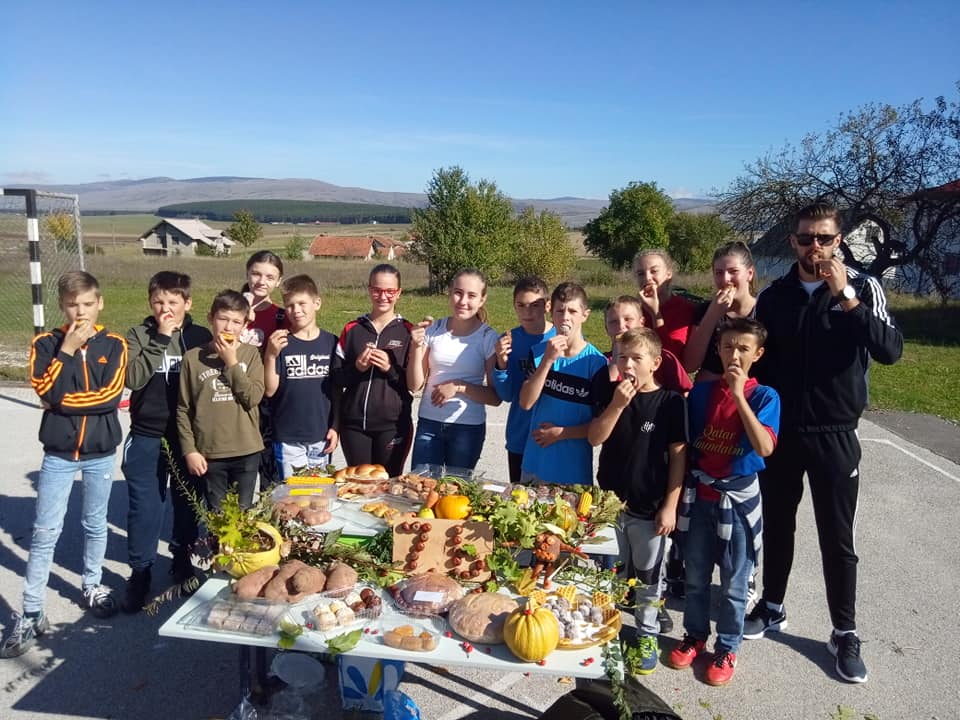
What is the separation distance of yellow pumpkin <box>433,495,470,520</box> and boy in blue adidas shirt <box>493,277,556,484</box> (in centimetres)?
106

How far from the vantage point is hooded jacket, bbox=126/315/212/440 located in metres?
4.15

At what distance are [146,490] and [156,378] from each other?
69 centimetres

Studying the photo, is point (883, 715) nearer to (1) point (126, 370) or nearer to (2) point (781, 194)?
(1) point (126, 370)

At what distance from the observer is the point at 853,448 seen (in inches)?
147

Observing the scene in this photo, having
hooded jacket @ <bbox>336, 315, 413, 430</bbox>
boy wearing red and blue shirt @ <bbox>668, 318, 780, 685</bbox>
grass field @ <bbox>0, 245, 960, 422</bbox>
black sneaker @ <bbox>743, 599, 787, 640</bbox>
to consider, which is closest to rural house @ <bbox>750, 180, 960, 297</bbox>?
grass field @ <bbox>0, 245, 960, 422</bbox>

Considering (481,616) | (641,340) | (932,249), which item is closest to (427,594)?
(481,616)

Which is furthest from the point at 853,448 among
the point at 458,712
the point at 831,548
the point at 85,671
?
the point at 85,671

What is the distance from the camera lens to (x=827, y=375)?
12.1 ft

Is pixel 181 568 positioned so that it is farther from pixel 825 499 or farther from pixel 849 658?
pixel 849 658

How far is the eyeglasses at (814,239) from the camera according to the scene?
12.0ft

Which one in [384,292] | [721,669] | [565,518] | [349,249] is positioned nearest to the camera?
[565,518]

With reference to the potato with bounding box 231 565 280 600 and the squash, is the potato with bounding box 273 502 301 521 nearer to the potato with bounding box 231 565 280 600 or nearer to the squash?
the potato with bounding box 231 565 280 600

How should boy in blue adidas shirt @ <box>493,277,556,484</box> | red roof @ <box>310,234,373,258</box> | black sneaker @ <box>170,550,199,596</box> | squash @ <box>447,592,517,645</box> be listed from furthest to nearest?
red roof @ <box>310,234,373,258</box> → black sneaker @ <box>170,550,199,596</box> → boy in blue adidas shirt @ <box>493,277,556,484</box> → squash @ <box>447,592,517,645</box>

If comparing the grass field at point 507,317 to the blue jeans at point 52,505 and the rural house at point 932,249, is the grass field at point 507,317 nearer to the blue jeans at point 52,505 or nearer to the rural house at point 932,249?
the rural house at point 932,249
